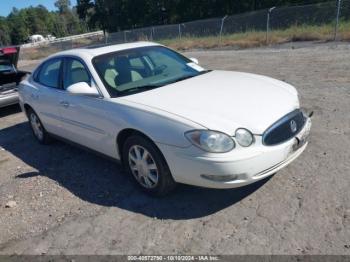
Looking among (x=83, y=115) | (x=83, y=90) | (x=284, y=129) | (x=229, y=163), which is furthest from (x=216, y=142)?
(x=83, y=115)

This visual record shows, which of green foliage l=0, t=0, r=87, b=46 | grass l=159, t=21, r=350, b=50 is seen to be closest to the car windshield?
grass l=159, t=21, r=350, b=50

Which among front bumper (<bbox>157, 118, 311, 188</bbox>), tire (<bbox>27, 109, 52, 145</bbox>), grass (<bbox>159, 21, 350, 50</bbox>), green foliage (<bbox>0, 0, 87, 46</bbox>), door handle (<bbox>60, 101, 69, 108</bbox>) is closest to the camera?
front bumper (<bbox>157, 118, 311, 188</bbox>)

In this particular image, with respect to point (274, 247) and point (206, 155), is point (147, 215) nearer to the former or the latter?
point (206, 155)

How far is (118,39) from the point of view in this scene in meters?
29.6

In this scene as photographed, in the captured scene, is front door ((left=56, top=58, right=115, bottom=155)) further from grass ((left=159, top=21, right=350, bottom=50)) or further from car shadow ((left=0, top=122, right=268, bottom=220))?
grass ((left=159, top=21, right=350, bottom=50))

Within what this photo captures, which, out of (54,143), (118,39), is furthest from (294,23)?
(54,143)

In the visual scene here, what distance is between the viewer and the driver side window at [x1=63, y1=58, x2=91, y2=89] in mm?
4707

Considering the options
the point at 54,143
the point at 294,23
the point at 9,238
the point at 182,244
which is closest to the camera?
the point at 182,244

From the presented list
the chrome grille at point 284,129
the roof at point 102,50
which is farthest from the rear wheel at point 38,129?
the chrome grille at point 284,129

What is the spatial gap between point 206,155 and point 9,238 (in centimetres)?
217

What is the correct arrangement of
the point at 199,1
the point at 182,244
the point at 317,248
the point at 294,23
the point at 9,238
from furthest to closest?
1. the point at 199,1
2. the point at 294,23
3. the point at 9,238
4. the point at 182,244
5. the point at 317,248

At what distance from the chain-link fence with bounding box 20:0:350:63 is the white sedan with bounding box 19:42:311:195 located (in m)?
12.9

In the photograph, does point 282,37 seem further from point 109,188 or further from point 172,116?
point 172,116

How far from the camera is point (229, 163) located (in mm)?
3311
